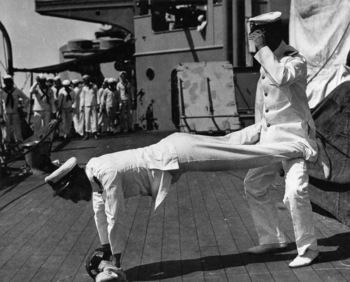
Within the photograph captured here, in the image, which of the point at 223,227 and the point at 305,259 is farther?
the point at 223,227

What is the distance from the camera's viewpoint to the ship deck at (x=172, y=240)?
4.62m

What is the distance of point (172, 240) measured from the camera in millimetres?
5664

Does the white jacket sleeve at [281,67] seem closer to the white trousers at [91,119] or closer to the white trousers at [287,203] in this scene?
the white trousers at [287,203]

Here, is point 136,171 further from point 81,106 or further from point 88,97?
point 81,106

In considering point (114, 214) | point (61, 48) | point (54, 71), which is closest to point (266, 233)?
point (114, 214)

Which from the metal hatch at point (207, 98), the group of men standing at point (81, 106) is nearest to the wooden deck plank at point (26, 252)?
the metal hatch at point (207, 98)

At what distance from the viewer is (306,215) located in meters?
4.55

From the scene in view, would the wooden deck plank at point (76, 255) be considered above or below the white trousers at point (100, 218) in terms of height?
below

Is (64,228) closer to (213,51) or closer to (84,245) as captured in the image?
(84,245)

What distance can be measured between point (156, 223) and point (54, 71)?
2531 cm

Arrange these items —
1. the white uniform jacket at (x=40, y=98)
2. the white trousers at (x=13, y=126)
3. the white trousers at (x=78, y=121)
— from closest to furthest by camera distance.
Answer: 1. the white trousers at (x=13, y=126)
2. the white uniform jacket at (x=40, y=98)
3. the white trousers at (x=78, y=121)

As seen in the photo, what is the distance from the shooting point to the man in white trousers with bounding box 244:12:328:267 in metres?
4.54

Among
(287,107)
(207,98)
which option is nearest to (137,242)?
(287,107)

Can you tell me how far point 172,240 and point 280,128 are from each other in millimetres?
1560
